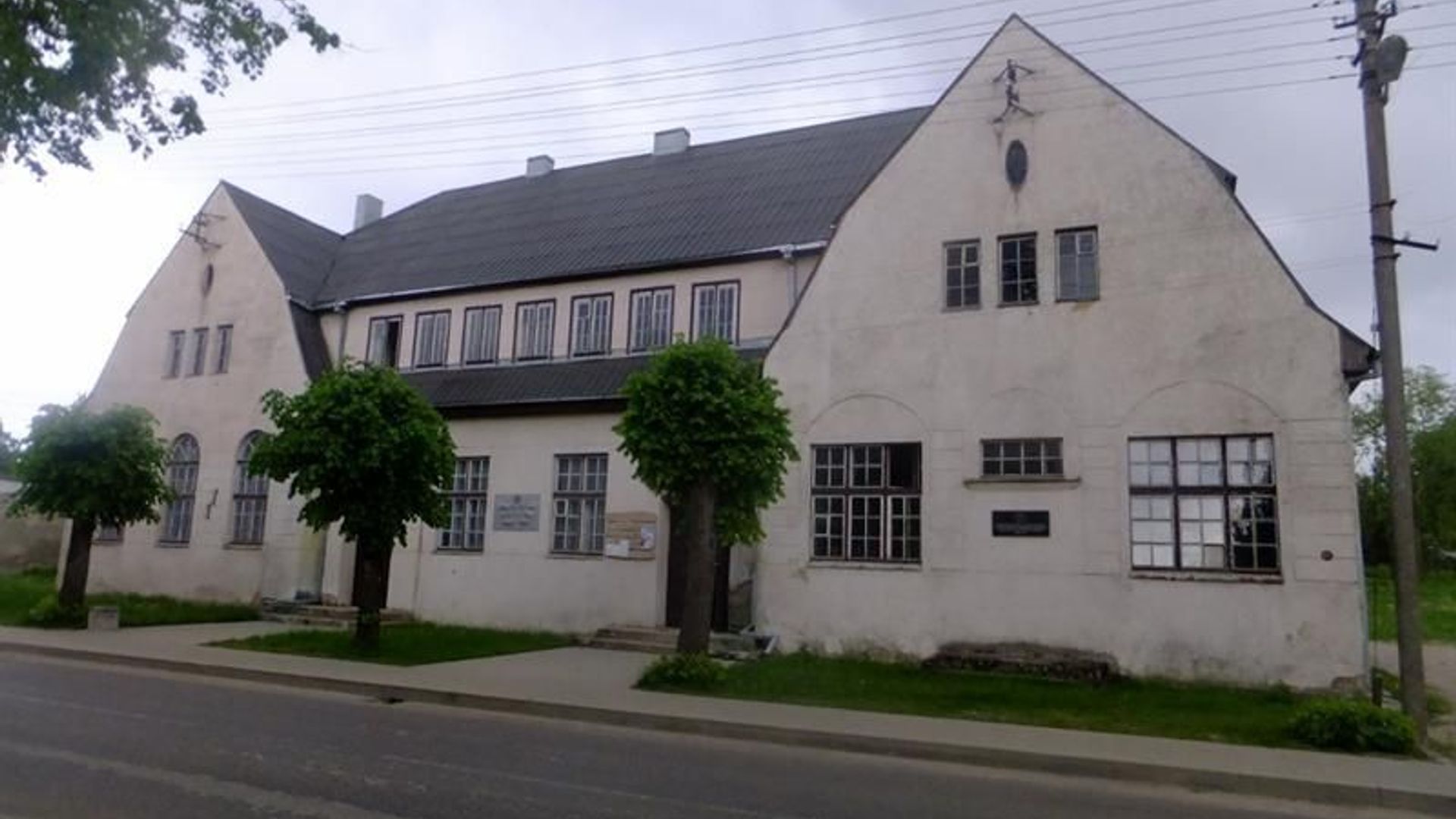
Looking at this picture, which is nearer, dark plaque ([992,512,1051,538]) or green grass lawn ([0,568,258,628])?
dark plaque ([992,512,1051,538])

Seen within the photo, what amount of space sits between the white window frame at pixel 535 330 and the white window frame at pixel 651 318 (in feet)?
6.77

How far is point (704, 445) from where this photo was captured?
1368cm

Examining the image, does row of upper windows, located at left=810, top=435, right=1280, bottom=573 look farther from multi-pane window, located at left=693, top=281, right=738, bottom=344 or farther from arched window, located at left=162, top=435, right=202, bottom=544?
arched window, located at left=162, top=435, right=202, bottom=544

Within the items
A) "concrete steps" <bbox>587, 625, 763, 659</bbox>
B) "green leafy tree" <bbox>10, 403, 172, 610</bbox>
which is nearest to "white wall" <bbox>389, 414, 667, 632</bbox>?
"concrete steps" <bbox>587, 625, 763, 659</bbox>

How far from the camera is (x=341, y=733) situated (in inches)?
383

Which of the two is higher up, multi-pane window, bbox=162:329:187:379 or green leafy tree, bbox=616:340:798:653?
multi-pane window, bbox=162:329:187:379

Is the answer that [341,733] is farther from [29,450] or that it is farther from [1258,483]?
[29,450]

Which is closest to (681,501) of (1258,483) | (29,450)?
(1258,483)

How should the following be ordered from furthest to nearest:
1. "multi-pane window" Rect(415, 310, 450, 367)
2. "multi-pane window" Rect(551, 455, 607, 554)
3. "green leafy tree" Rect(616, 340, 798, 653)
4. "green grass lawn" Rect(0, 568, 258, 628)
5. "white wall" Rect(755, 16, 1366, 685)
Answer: "multi-pane window" Rect(415, 310, 450, 367) → "green grass lawn" Rect(0, 568, 258, 628) → "multi-pane window" Rect(551, 455, 607, 554) → "green leafy tree" Rect(616, 340, 798, 653) → "white wall" Rect(755, 16, 1366, 685)

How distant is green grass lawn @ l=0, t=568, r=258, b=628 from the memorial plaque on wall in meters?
5.95

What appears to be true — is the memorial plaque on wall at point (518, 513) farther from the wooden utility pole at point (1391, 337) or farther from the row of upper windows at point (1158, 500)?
the wooden utility pole at point (1391, 337)

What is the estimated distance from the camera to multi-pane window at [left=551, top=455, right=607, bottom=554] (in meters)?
19.3

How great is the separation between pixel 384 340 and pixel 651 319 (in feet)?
25.1

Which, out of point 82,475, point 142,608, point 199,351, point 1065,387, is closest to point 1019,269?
point 1065,387
